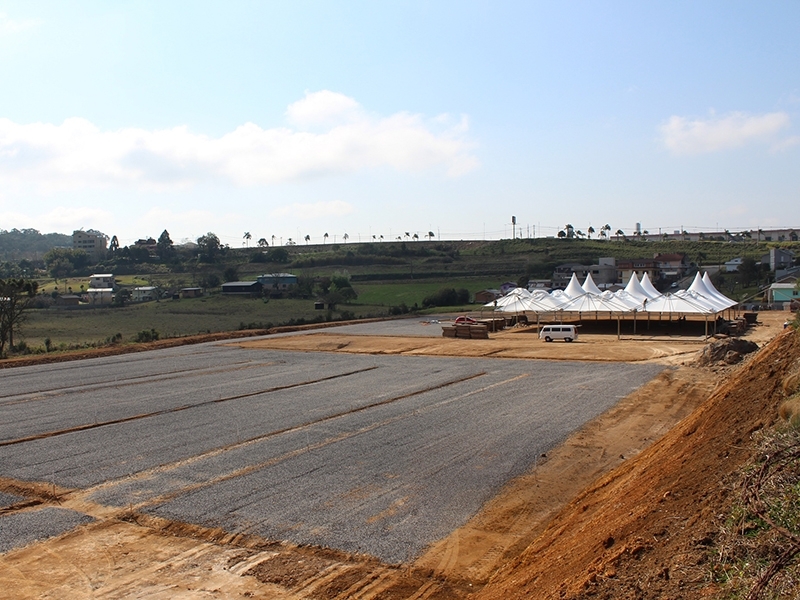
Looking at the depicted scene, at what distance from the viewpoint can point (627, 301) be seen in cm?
5031

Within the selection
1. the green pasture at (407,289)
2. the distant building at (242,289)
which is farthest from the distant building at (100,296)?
the green pasture at (407,289)

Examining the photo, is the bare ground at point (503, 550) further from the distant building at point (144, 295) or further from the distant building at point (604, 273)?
the distant building at point (604, 273)

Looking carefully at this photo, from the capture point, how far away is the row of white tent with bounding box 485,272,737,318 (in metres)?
47.4

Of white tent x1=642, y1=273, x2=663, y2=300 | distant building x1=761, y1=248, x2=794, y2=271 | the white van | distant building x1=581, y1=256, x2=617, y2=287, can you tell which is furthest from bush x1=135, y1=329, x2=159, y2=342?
distant building x1=761, y1=248, x2=794, y2=271

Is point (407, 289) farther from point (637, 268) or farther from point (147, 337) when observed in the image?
point (147, 337)

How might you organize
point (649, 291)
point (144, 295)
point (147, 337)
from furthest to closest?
point (144, 295) → point (649, 291) → point (147, 337)

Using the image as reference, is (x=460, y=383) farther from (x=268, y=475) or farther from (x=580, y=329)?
(x=580, y=329)

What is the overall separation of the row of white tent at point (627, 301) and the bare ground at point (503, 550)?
35589 millimetres

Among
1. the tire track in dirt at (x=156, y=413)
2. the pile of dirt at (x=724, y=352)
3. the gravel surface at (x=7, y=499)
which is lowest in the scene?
the tire track in dirt at (x=156, y=413)

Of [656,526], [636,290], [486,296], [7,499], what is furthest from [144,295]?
[656,526]

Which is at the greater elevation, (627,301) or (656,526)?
(627,301)

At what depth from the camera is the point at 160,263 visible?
145375 millimetres

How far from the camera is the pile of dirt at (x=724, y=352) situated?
31.1 meters

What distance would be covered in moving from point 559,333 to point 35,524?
38.1 meters
